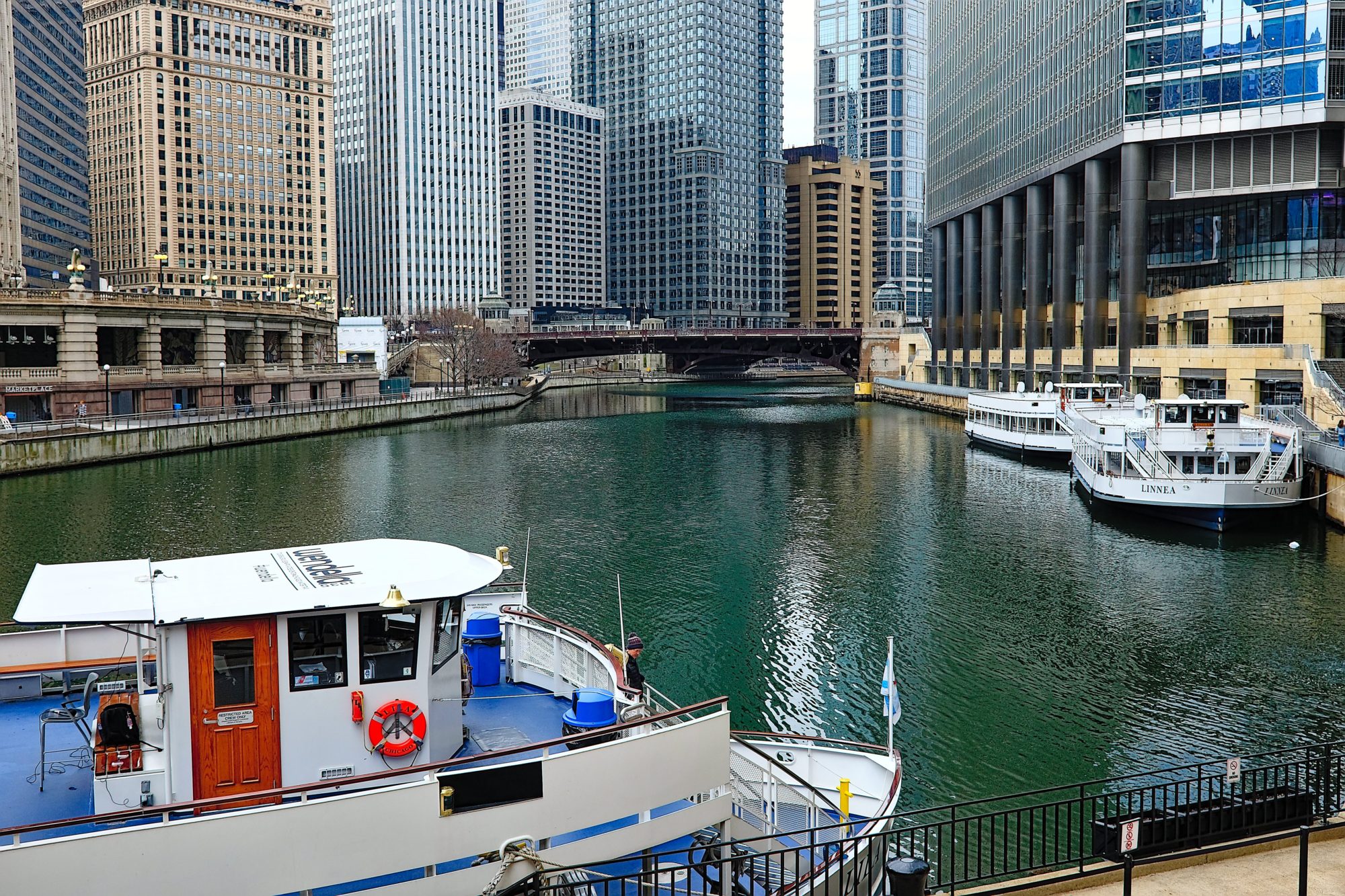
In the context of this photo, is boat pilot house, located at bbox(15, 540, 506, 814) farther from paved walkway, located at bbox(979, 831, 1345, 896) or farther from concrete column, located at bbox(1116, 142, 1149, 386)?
concrete column, located at bbox(1116, 142, 1149, 386)

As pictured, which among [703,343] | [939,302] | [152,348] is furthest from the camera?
[703,343]

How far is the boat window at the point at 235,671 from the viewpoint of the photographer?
577 inches

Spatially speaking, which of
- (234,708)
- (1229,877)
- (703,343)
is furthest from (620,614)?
(703,343)

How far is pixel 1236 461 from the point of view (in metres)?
53.2

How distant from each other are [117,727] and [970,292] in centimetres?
13707

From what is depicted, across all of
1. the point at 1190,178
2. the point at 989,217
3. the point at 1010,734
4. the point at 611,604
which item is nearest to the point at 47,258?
the point at 989,217

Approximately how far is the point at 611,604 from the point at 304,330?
103 meters

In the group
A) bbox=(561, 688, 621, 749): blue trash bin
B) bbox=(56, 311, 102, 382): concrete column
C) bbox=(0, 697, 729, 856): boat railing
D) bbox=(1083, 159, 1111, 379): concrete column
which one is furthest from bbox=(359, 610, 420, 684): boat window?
bbox=(1083, 159, 1111, 379): concrete column

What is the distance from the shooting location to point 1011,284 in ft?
409

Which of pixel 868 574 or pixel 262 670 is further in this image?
pixel 868 574

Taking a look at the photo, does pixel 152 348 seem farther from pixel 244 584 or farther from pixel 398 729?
pixel 398 729

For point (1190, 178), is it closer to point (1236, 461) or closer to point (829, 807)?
point (1236, 461)

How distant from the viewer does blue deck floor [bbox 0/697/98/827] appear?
49.3 ft

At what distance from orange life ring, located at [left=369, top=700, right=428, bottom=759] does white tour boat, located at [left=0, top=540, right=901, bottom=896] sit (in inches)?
0.9
